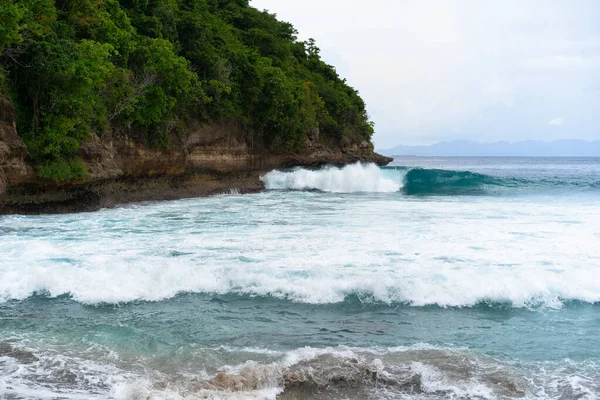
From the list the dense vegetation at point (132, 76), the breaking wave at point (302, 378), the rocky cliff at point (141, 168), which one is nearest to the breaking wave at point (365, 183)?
the rocky cliff at point (141, 168)

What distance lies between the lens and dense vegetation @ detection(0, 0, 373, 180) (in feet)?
53.2

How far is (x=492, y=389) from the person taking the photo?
5.14m

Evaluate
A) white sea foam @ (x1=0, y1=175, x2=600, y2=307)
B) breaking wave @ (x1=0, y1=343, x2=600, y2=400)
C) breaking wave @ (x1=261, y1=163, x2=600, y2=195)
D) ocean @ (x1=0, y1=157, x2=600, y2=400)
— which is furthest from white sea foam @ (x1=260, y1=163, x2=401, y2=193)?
breaking wave @ (x1=0, y1=343, x2=600, y2=400)

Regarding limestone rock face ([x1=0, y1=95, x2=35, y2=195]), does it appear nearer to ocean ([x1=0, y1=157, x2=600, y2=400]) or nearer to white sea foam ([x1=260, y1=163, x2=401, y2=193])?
ocean ([x1=0, y1=157, x2=600, y2=400])

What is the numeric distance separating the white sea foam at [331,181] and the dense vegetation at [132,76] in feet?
7.75

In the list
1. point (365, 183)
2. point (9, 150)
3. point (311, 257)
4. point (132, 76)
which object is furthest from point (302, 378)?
point (365, 183)

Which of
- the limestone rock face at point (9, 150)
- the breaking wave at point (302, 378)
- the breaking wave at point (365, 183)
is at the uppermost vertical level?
the limestone rock face at point (9, 150)

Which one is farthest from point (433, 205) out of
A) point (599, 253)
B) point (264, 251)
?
point (264, 251)

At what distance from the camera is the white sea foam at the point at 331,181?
35.2 metres

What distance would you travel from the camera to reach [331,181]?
1401 inches

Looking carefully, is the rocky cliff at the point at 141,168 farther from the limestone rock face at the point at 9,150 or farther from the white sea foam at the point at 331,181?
the white sea foam at the point at 331,181

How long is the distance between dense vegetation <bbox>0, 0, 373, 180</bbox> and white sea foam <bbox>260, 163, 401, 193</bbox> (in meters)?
2.36

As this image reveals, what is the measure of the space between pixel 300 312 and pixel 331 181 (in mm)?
28274

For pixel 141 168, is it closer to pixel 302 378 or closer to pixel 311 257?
pixel 311 257
